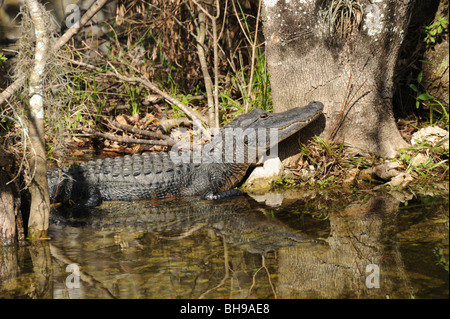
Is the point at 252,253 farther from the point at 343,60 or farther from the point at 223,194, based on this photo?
the point at 343,60

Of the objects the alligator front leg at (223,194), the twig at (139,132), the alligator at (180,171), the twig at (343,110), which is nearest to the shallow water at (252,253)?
the alligator front leg at (223,194)

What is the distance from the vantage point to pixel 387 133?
5.21 m

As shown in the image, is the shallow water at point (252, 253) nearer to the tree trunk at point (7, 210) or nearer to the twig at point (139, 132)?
the tree trunk at point (7, 210)

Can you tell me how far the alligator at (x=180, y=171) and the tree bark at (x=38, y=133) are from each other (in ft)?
4.57

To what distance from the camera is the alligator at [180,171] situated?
212 inches

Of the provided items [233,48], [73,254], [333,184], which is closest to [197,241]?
[73,254]

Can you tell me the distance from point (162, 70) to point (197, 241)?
4.38m

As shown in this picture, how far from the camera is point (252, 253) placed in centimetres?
341

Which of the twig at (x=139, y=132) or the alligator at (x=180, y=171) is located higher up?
the twig at (x=139, y=132)

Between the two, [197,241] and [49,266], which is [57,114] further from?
[197,241]

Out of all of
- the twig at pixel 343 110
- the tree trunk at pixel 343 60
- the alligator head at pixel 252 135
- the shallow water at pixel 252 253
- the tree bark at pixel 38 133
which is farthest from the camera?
the alligator head at pixel 252 135

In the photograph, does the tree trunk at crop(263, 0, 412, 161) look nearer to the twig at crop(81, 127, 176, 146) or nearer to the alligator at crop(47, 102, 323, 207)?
the alligator at crop(47, 102, 323, 207)

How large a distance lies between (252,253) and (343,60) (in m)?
2.61

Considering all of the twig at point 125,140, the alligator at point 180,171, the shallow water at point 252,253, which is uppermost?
the twig at point 125,140
